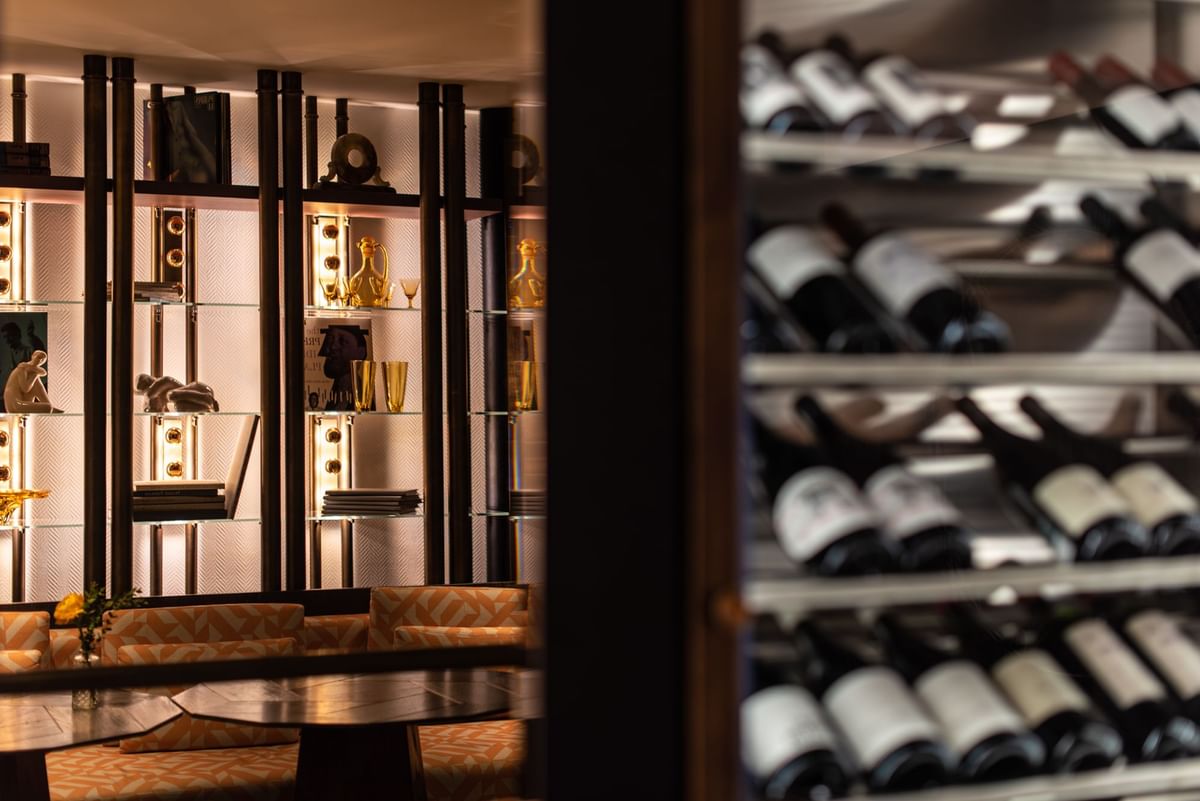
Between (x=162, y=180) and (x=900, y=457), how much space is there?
163 inches

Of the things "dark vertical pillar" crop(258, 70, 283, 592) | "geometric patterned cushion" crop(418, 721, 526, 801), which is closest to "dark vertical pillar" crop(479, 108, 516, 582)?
"dark vertical pillar" crop(258, 70, 283, 592)

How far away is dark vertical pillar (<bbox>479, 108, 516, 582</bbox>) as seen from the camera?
520 centimetres

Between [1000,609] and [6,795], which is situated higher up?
[1000,609]

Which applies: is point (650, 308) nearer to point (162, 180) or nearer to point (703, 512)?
point (703, 512)

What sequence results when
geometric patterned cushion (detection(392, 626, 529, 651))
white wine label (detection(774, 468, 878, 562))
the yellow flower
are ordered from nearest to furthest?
white wine label (detection(774, 468, 878, 562))
the yellow flower
geometric patterned cushion (detection(392, 626, 529, 651))

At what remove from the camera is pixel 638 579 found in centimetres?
A: 102

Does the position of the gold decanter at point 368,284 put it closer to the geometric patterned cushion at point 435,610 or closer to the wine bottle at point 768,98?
the geometric patterned cushion at point 435,610

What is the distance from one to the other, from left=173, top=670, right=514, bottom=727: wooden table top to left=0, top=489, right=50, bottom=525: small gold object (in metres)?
1.46

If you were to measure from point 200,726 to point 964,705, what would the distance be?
329cm

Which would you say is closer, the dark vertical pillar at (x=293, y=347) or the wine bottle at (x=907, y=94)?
the wine bottle at (x=907, y=94)

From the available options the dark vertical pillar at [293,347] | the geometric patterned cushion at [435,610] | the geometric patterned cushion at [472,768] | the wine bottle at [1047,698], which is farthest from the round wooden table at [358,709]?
the wine bottle at [1047,698]

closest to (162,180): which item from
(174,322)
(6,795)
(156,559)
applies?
(174,322)

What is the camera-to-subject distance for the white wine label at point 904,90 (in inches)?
45.3

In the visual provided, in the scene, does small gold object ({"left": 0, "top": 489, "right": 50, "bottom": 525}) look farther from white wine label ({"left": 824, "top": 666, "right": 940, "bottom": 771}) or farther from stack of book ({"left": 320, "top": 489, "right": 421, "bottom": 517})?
white wine label ({"left": 824, "top": 666, "right": 940, "bottom": 771})
